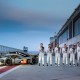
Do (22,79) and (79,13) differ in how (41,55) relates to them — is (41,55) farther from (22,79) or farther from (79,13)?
(79,13)

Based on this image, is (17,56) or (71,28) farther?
(71,28)

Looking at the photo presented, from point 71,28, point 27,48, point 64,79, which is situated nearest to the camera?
point 64,79

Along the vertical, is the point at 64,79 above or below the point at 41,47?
below

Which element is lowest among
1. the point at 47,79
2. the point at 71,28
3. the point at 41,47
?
the point at 47,79

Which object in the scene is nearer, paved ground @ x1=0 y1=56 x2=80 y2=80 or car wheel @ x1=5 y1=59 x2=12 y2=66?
paved ground @ x1=0 y1=56 x2=80 y2=80

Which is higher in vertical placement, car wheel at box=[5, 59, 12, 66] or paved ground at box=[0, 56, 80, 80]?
car wheel at box=[5, 59, 12, 66]

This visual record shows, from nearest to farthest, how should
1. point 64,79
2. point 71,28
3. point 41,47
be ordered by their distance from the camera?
point 64,79, point 41,47, point 71,28

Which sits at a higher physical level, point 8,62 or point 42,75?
point 8,62

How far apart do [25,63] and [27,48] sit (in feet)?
161

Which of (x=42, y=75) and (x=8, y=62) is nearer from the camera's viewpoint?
(x=42, y=75)

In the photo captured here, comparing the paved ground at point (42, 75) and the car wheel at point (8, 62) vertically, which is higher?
the car wheel at point (8, 62)

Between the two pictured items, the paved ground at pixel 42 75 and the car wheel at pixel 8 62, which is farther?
the car wheel at pixel 8 62

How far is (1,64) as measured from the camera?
24.6 metres

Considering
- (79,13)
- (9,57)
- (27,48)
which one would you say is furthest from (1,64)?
(27,48)
